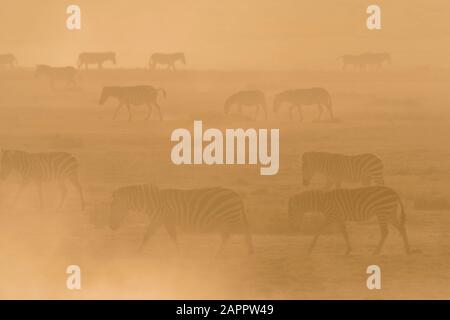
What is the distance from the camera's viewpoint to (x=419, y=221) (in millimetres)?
9820

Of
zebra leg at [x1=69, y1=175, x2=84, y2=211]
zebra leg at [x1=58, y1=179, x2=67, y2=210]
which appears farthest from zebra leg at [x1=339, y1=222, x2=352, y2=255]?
zebra leg at [x1=58, y1=179, x2=67, y2=210]

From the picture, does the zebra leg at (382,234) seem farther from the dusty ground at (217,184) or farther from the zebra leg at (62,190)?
the zebra leg at (62,190)

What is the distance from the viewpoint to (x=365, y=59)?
10.1m

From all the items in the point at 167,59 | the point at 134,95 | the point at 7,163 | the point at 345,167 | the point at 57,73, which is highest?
the point at 167,59

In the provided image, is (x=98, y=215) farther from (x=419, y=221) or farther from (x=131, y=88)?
(x=419, y=221)

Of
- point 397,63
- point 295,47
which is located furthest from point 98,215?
point 397,63

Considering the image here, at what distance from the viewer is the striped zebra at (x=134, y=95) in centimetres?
1013

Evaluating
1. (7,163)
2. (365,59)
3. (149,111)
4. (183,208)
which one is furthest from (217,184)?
(7,163)

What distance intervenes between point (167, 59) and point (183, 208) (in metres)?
1.55

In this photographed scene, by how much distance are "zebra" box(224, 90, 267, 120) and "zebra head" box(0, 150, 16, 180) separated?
2255mm

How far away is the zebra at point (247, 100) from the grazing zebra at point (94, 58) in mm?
1315

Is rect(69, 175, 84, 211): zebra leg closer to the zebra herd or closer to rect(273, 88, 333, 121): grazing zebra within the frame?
the zebra herd

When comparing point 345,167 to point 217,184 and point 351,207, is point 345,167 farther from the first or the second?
point 217,184

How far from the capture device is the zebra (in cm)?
1001
